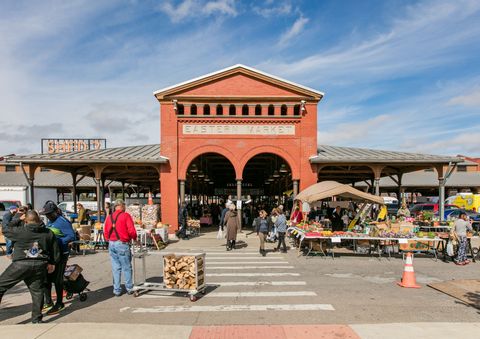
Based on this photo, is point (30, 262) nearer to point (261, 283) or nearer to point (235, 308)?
point (235, 308)

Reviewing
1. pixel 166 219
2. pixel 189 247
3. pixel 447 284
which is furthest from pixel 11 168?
pixel 447 284

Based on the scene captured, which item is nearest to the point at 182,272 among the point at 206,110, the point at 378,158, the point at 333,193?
the point at 333,193

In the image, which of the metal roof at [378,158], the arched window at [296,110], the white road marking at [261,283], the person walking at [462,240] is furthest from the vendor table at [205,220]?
the white road marking at [261,283]

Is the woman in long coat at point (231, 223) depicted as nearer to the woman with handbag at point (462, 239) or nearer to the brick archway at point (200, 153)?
the brick archway at point (200, 153)

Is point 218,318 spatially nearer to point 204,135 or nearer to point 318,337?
point 318,337

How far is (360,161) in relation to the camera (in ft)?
64.8

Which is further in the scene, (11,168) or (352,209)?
(11,168)

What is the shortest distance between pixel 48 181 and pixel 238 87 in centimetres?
3160

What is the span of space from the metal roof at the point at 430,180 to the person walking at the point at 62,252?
36.1m

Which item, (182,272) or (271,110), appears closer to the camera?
(182,272)

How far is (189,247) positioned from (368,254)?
23.4 ft

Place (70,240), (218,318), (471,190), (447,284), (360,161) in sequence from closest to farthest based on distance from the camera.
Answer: (218,318)
(70,240)
(447,284)
(360,161)
(471,190)

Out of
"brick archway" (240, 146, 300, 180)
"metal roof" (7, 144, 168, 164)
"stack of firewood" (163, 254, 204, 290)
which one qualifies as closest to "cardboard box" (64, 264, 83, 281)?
"stack of firewood" (163, 254, 204, 290)

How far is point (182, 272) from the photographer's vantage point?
7895 mm
